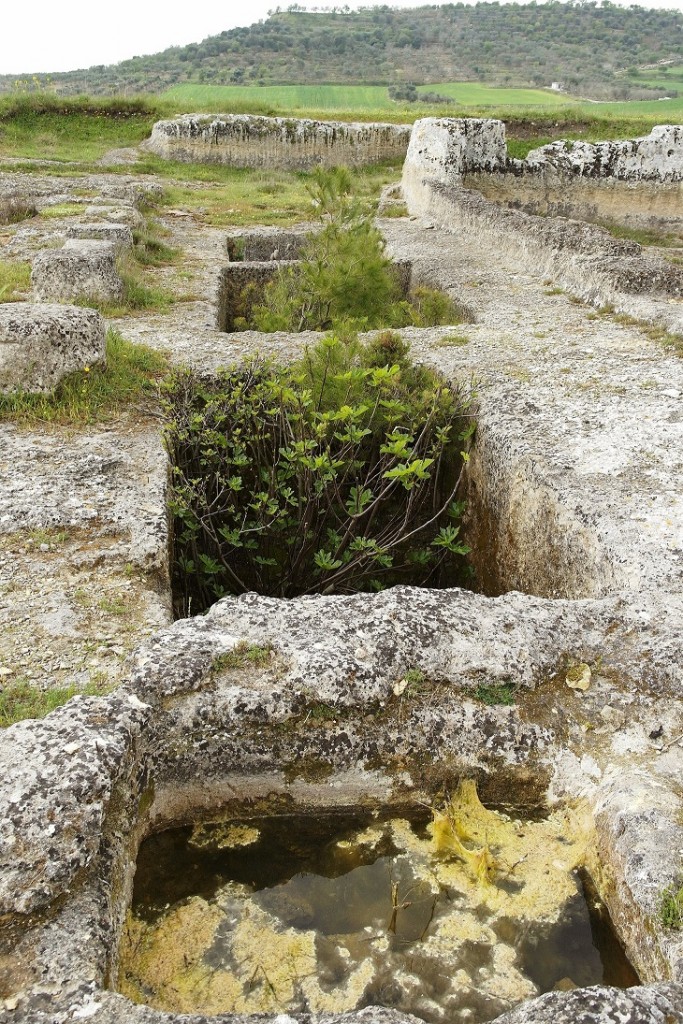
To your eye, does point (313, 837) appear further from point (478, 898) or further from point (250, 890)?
point (478, 898)

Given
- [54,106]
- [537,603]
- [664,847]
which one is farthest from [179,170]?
[664,847]

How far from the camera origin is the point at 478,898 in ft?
8.01

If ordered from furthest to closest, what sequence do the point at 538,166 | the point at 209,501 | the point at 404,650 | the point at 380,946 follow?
the point at 538,166
the point at 209,501
the point at 404,650
the point at 380,946

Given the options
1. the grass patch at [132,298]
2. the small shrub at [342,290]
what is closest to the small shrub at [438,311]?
the small shrub at [342,290]

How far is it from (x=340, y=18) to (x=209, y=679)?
371 feet

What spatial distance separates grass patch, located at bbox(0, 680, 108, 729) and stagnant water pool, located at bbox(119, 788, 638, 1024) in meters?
0.61

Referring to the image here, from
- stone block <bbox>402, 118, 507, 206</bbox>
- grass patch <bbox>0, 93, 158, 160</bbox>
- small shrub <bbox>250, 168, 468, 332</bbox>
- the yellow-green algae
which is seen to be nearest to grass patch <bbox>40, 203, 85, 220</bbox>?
small shrub <bbox>250, 168, 468, 332</bbox>

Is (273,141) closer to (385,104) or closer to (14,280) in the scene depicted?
(14,280)

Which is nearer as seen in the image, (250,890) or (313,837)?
(250,890)

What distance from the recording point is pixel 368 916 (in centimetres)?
239

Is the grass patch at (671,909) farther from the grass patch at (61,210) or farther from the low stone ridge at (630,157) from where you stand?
the low stone ridge at (630,157)

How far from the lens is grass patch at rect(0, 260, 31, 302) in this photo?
7516 mm

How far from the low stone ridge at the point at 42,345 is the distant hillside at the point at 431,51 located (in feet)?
164

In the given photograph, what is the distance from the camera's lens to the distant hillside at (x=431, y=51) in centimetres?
5875
